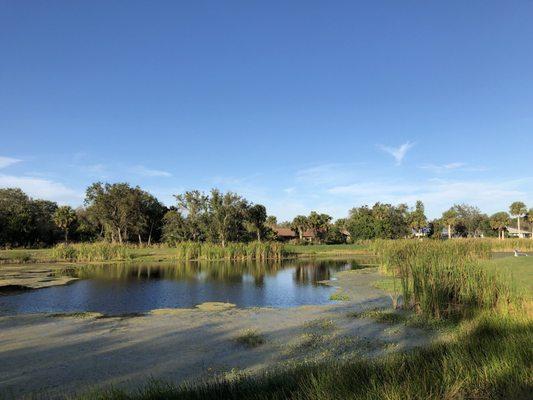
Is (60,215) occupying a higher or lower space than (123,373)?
higher

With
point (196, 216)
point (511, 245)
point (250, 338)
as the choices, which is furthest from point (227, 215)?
point (250, 338)

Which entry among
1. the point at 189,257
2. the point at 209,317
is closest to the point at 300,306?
the point at 209,317

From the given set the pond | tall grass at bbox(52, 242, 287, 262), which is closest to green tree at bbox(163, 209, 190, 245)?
tall grass at bbox(52, 242, 287, 262)

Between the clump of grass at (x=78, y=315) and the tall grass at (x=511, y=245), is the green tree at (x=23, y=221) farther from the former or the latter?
the tall grass at (x=511, y=245)

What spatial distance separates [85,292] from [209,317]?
10.3 metres

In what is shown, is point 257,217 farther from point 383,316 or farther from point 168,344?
point 168,344

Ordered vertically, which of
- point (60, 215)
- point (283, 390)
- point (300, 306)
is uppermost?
point (60, 215)

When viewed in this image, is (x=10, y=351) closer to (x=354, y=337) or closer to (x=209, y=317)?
(x=209, y=317)

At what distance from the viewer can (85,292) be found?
2216 cm

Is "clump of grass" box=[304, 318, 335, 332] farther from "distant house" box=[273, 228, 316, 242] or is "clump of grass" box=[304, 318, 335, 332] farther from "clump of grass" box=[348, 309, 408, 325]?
"distant house" box=[273, 228, 316, 242]

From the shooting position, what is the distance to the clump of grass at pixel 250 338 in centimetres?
1075

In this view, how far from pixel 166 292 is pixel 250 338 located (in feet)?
39.6

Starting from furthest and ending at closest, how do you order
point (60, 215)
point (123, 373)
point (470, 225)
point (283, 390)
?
point (470, 225) → point (60, 215) → point (123, 373) → point (283, 390)

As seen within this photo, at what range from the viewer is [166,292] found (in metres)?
22.3
